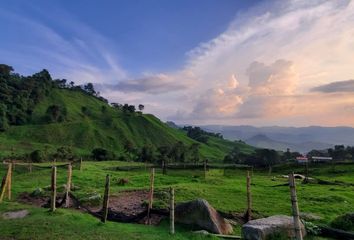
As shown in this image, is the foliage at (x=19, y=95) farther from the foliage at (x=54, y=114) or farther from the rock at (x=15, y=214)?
the rock at (x=15, y=214)

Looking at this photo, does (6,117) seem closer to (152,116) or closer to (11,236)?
(152,116)

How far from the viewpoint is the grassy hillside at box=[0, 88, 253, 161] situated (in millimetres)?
130625

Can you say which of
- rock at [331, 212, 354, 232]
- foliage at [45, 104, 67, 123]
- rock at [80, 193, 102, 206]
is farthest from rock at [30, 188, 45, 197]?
foliage at [45, 104, 67, 123]

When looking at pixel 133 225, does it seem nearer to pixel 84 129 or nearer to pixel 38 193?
pixel 38 193

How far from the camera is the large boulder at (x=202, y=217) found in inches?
753

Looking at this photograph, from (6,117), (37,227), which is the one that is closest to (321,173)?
(37,227)

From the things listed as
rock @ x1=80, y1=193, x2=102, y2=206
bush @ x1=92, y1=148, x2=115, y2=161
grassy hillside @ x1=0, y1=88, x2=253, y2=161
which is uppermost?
grassy hillside @ x1=0, y1=88, x2=253, y2=161

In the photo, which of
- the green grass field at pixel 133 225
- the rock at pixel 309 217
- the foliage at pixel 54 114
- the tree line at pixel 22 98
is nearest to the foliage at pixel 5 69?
the tree line at pixel 22 98

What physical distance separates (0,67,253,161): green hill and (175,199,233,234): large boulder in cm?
9512

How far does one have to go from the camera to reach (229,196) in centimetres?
2975

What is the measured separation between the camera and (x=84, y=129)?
500 feet

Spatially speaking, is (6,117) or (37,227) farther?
(6,117)

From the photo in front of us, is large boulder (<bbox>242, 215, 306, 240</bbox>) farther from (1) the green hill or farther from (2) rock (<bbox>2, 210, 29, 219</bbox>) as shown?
(1) the green hill

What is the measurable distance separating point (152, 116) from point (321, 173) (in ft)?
455
